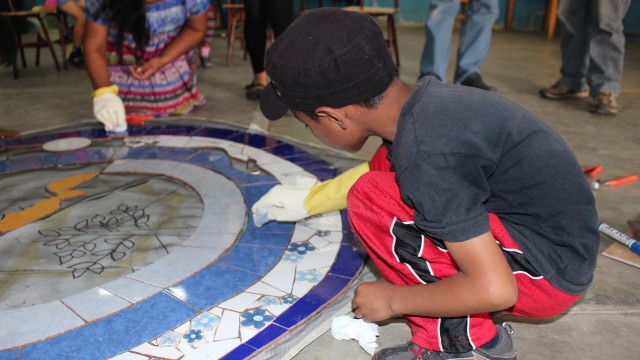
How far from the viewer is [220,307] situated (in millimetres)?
1264

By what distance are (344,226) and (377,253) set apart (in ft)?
1.78

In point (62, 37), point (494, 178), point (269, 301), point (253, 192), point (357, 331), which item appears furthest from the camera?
point (62, 37)

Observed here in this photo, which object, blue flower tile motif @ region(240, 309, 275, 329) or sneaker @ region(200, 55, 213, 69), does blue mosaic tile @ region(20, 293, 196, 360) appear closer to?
blue flower tile motif @ region(240, 309, 275, 329)

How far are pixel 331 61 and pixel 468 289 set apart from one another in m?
0.45

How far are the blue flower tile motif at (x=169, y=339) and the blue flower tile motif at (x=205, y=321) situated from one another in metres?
0.04

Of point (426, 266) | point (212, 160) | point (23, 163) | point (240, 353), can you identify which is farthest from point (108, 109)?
point (426, 266)

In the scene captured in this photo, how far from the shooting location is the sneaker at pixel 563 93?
124 inches

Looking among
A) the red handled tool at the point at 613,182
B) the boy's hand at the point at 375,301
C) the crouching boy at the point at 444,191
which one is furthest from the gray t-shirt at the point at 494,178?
the red handled tool at the point at 613,182

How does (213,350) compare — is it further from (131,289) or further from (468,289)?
(468,289)

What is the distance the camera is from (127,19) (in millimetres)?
2473

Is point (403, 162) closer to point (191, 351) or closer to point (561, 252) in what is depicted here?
point (561, 252)

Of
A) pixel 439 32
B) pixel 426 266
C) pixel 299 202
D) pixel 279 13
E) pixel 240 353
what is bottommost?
pixel 240 353

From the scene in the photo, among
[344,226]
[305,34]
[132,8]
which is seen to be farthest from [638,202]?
[132,8]

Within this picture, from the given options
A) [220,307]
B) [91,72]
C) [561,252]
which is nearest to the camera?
[561,252]
